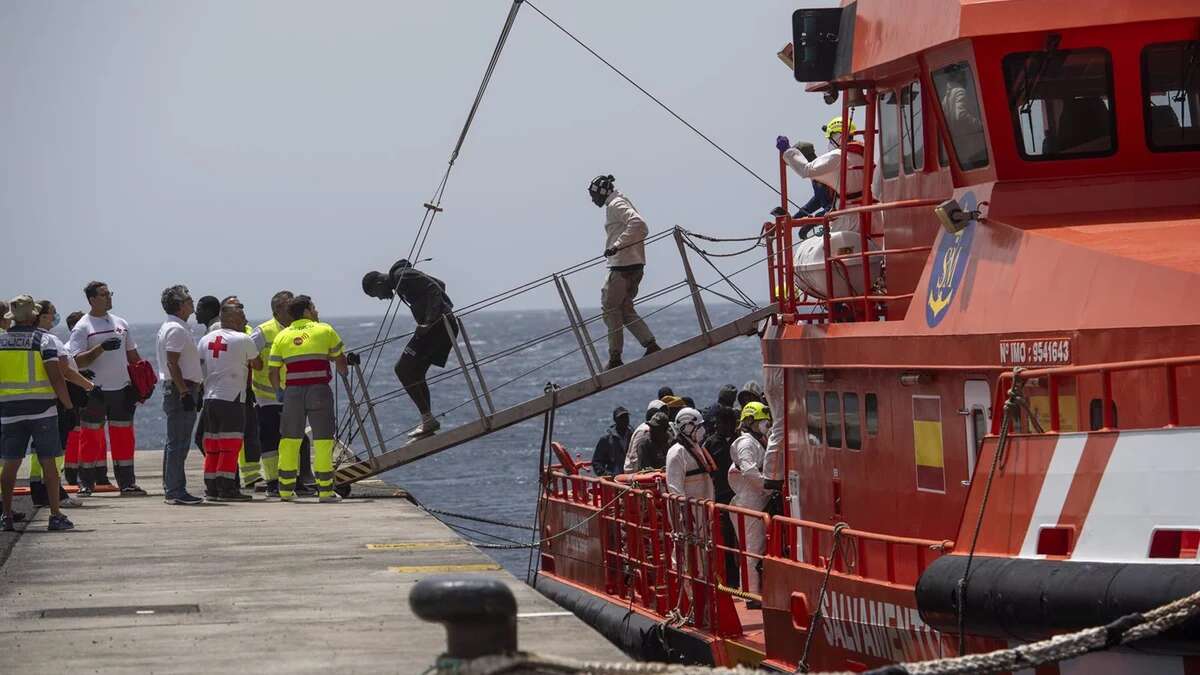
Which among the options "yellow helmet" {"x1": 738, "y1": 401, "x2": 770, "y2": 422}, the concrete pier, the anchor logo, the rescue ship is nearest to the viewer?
the rescue ship

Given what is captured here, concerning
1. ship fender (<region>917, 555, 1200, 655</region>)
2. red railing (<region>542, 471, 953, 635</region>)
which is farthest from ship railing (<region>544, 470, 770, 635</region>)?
ship fender (<region>917, 555, 1200, 655</region>)

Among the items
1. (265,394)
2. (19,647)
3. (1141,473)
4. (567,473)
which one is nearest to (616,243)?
(567,473)

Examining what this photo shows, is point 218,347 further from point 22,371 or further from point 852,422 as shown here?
point 852,422

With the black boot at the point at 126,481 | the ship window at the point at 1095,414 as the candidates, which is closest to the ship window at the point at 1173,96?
the ship window at the point at 1095,414

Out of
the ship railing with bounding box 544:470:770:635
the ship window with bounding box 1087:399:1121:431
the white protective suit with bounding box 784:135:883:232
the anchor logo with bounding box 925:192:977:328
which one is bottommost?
the ship railing with bounding box 544:470:770:635

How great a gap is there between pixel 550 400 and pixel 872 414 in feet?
21.3

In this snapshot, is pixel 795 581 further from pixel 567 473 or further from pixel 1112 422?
pixel 567 473

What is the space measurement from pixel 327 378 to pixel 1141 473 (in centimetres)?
984

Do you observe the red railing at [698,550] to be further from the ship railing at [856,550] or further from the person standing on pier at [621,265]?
the person standing on pier at [621,265]

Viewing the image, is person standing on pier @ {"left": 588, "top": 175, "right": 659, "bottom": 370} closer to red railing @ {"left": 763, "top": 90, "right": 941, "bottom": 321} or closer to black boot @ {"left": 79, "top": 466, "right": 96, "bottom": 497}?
red railing @ {"left": 763, "top": 90, "right": 941, "bottom": 321}

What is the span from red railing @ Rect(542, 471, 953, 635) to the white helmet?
1.64ft

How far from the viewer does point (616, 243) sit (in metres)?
16.3

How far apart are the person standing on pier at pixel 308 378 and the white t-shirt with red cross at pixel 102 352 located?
133 centimetres

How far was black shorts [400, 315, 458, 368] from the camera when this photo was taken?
16578mm
